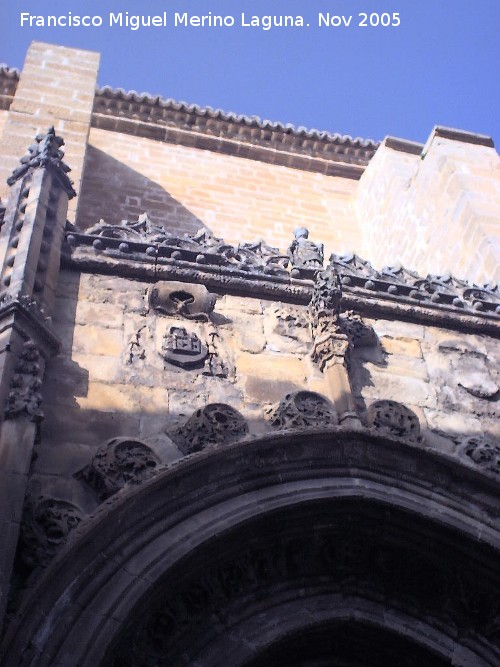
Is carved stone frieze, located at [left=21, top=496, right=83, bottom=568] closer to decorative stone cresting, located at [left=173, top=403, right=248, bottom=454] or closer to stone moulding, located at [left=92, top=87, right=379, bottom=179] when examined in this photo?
decorative stone cresting, located at [left=173, top=403, right=248, bottom=454]

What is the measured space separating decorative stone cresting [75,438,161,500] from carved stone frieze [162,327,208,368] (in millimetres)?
952

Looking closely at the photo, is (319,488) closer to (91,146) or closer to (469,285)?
(469,285)

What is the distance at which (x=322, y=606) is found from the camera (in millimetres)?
4898

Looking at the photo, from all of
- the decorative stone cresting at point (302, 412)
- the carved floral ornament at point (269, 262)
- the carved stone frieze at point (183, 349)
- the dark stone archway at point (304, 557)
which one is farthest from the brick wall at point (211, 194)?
the dark stone archway at point (304, 557)

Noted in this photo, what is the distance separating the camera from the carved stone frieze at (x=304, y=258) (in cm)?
661

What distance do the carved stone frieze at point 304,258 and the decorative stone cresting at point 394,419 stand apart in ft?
4.61

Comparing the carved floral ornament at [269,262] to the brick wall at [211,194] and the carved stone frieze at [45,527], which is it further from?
the brick wall at [211,194]

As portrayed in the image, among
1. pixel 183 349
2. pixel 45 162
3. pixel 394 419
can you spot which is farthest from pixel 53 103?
pixel 394 419

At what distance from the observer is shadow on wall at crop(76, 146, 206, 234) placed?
34.9 ft

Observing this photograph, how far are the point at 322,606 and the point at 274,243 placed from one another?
268 inches

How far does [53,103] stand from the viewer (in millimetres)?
10273

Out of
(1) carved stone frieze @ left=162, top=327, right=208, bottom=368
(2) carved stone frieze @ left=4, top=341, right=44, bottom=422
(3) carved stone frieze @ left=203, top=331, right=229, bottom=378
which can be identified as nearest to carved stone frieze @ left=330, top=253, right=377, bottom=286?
(3) carved stone frieze @ left=203, top=331, right=229, bottom=378

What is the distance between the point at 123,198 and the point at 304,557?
→ 6997mm

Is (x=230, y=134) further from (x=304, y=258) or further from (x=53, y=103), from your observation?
(x=304, y=258)
